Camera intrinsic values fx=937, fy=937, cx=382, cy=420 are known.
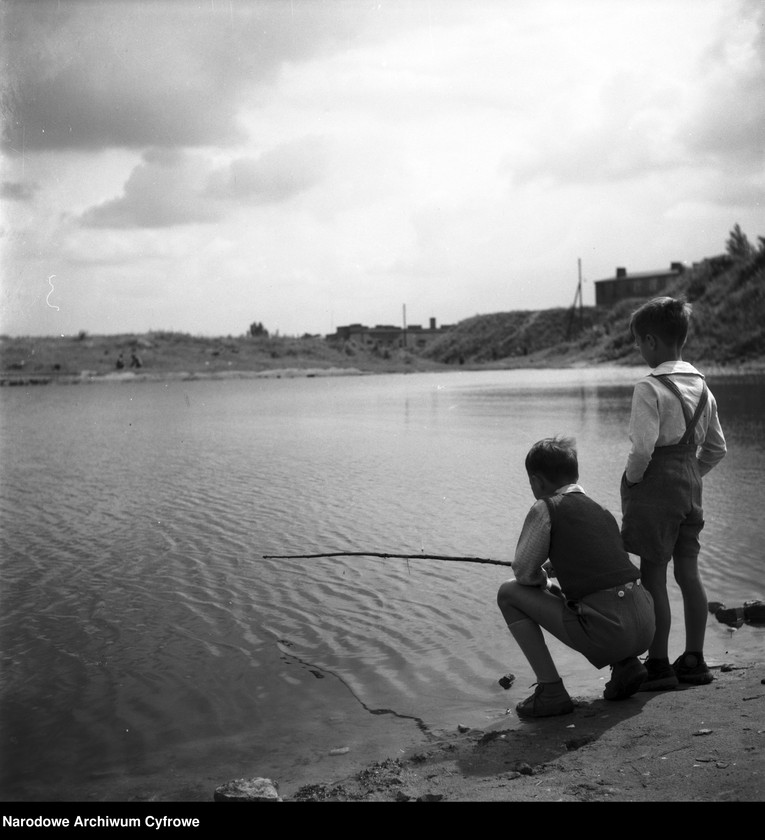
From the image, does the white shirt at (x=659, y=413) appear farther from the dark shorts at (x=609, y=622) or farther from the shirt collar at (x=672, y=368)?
the dark shorts at (x=609, y=622)

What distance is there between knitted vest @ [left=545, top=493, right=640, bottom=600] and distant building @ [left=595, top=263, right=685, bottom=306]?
99872mm

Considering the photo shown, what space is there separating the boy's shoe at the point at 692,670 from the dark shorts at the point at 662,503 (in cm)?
53

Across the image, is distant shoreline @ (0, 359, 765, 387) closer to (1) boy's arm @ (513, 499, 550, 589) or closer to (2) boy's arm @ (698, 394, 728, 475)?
(2) boy's arm @ (698, 394, 728, 475)

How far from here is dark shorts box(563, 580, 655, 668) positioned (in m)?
4.26

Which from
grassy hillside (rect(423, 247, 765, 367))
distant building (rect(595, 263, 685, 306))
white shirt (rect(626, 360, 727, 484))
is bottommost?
white shirt (rect(626, 360, 727, 484))

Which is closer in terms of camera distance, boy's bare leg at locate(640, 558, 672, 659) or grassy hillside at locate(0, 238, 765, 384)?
boy's bare leg at locate(640, 558, 672, 659)

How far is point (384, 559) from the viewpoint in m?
8.41

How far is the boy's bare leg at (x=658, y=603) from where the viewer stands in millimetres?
4664

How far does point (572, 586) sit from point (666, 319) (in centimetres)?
143

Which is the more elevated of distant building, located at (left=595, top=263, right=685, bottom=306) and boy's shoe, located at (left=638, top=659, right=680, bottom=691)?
distant building, located at (left=595, top=263, right=685, bottom=306)

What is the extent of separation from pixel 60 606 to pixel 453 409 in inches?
852

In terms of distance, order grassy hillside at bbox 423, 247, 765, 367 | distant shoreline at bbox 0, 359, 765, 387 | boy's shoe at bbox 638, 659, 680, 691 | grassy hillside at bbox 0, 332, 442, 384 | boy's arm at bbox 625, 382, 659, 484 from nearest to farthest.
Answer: boy's arm at bbox 625, 382, 659, 484 → boy's shoe at bbox 638, 659, 680, 691 → grassy hillside at bbox 423, 247, 765, 367 → distant shoreline at bbox 0, 359, 765, 387 → grassy hillside at bbox 0, 332, 442, 384

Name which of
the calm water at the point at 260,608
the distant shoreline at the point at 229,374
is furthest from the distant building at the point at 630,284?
the calm water at the point at 260,608

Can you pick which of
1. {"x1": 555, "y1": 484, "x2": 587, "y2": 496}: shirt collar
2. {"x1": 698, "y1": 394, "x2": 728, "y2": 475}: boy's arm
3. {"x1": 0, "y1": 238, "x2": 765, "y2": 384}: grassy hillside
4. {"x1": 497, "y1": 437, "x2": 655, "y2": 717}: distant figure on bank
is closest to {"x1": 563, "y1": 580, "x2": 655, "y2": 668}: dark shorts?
{"x1": 497, "y1": 437, "x2": 655, "y2": 717}: distant figure on bank
